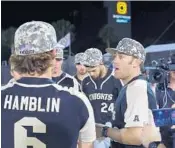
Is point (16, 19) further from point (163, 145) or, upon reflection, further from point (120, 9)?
point (163, 145)

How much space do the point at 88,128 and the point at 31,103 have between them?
311 mm

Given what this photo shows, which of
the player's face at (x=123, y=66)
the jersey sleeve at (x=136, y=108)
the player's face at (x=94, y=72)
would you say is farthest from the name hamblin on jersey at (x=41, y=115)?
the player's face at (x=94, y=72)

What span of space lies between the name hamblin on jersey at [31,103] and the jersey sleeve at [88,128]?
146 mm

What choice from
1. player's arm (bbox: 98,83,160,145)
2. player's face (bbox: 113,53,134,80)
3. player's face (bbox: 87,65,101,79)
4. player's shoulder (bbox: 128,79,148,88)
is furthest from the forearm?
player's face (bbox: 87,65,101,79)

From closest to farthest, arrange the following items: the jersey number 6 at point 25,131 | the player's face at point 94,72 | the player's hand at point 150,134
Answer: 1. the jersey number 6 at point 25,131
2. the player's hand at point 150,134
3. the player's face at point 94,72

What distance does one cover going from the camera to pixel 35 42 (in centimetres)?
236

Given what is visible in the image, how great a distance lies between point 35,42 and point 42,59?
0.09 metres

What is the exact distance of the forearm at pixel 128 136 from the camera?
330 centimetres

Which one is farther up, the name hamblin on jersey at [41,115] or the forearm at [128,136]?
the name hamblin on jersey at [41,115]

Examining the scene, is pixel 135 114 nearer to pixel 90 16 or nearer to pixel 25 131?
pixel 25 131

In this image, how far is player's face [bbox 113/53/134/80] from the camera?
359cm

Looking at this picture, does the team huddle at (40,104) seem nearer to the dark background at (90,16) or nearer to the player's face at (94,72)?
the player's face at (94,72)

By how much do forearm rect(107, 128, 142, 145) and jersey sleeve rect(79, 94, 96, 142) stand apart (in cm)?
93

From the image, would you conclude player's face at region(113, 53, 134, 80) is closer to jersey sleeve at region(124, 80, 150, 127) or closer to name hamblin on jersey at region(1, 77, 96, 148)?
jersey sleeve at region(124, 80, 150, 127)
